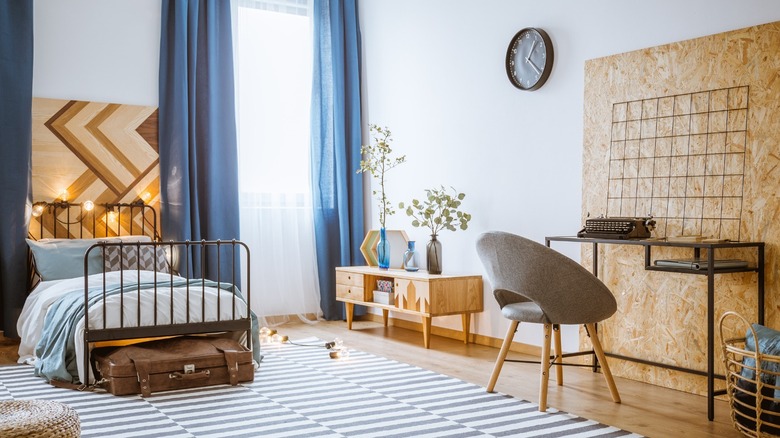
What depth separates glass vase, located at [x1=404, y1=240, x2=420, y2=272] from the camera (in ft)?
19.2

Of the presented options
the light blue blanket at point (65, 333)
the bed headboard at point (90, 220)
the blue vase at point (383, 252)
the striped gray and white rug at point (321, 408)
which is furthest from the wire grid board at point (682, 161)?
the bed headboard at point (90, 220)

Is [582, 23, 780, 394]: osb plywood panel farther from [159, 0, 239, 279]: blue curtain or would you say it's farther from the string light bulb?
the string light bulb

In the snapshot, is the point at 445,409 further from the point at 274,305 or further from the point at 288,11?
the point at 288,11

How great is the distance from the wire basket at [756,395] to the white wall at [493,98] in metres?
1.68

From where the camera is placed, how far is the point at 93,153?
5.89 meters

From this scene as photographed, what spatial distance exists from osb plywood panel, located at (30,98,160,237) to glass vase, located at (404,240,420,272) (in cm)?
205

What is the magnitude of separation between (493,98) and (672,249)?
1803 mm

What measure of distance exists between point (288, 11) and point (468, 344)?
131 inches

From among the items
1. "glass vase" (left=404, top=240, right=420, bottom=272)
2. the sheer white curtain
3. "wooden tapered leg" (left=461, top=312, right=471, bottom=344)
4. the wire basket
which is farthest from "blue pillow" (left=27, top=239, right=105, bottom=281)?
the wire basket

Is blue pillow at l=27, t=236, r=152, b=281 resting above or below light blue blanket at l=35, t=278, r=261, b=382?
above

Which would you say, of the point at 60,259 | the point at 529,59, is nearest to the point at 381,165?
the point at 529,59

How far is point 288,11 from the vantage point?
6.77m

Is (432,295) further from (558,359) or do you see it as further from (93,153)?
(93,153)

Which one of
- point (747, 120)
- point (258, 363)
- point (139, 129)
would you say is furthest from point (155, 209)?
point (747, 120)
